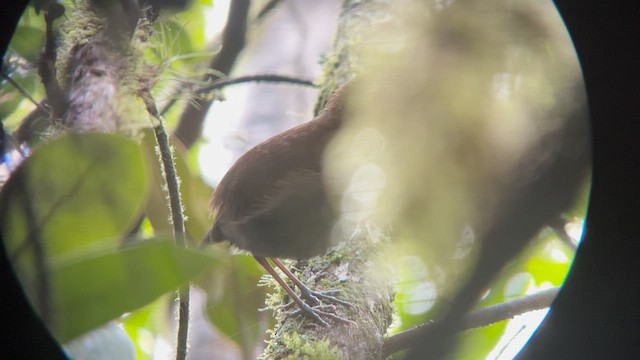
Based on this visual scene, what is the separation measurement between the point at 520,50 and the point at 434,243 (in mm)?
224

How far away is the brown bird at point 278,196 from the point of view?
0.61m

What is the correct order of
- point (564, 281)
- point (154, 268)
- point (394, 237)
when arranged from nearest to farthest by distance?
point (154, 268) → point (394, 237) → point (564, 281)

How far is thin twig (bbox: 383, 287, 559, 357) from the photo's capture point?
60 cm

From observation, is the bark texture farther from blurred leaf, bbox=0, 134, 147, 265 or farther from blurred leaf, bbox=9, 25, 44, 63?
blurred leaf, bbox=9, 25, 44, 63

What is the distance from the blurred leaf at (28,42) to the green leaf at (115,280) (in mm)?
245

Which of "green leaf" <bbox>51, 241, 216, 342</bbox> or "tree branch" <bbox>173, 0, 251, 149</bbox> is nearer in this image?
"green leaf" <bbox>51, 241, 216, 342</bbox>

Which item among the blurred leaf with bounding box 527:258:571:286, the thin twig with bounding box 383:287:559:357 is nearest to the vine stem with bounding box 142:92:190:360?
the thin twig with bounding box 383:287:559:357

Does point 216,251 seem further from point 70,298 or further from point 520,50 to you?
A: point 520,50

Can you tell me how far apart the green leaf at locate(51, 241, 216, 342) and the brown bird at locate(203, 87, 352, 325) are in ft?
0.27

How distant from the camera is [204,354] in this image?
25.4 inches

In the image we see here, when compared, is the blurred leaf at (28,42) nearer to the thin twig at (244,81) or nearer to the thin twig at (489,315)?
the thin twig at (244,81)

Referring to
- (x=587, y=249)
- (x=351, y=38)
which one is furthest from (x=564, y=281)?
(x=351, y=38)

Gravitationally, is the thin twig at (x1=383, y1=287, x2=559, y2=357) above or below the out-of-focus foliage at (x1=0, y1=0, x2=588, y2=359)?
below

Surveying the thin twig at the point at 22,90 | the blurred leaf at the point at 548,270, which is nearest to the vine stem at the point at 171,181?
the thin twig at the point at 22,90
